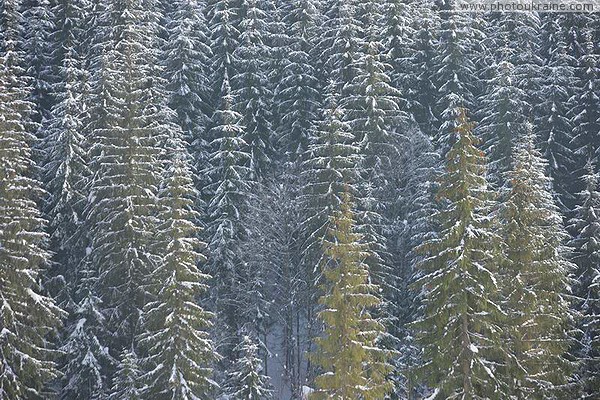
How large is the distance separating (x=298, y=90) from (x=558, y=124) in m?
16.2

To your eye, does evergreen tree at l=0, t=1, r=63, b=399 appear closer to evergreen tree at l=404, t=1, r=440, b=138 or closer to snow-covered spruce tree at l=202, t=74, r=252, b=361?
snow-covered spruce tree at l=202, t=74, r=252, b=361

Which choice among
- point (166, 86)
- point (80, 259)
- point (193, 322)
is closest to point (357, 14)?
point (166, 86)

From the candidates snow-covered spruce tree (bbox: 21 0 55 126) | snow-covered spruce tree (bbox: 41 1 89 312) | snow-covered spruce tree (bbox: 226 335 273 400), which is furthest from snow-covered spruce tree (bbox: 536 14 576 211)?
snow-covered spruce tree (bbox: 21 0 55 126)

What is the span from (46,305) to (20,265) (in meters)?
1.92

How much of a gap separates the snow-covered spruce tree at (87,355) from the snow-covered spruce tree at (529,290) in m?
16.7

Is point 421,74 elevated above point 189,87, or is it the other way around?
point 421,74

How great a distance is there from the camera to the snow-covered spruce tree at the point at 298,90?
136 ft

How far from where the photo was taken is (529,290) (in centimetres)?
2292

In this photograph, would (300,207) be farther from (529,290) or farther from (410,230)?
(529,290)

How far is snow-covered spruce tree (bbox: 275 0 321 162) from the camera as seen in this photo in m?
41.5

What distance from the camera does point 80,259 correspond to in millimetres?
33312

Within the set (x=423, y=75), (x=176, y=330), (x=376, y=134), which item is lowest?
(x=176, y=330)

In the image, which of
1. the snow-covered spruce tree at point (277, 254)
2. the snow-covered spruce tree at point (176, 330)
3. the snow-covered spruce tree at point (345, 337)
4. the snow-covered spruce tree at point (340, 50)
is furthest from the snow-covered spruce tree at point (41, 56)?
the snow-covered spruce tree at point (345, 337)

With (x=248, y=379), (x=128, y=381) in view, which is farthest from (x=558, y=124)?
(x=128, y=381)
